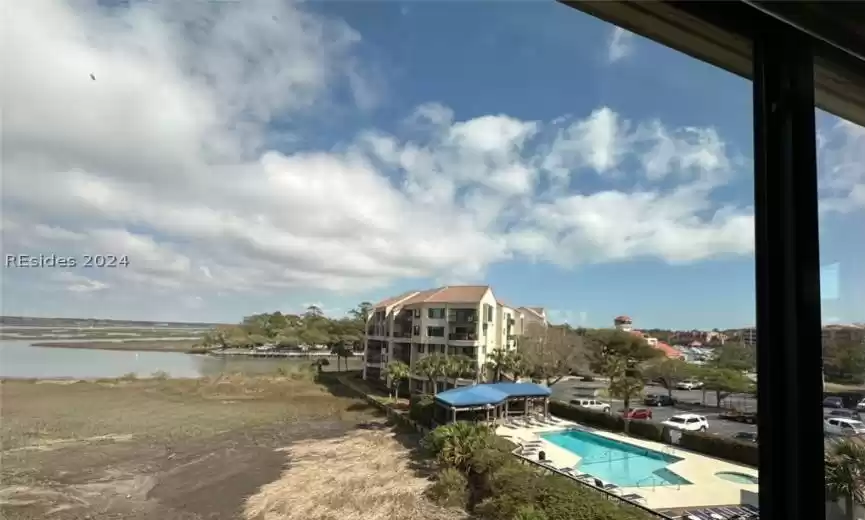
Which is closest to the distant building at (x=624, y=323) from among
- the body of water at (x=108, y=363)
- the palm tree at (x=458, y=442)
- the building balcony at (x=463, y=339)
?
the building balcony at (x=463, y=339)

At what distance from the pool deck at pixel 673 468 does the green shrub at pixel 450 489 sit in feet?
1.10

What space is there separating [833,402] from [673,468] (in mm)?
1919

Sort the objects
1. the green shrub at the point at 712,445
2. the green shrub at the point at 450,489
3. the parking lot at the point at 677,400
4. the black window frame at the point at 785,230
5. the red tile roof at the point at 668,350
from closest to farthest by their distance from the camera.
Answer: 1. the black window frame at the point at 785,230
2. the green shrub at the point at 712,445
3. the parking lot at the point at 677,400
4. the red tile roof at the point at 668,350
5. the green shrub at the point at 450,489

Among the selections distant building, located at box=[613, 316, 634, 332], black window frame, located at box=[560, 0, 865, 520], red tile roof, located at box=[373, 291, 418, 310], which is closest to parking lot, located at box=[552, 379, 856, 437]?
distant building, located at box=[613, 316, 634, 332]

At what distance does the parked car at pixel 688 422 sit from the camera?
1.94 m

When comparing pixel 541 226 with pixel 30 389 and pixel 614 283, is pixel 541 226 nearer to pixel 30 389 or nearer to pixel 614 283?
pixel 614 283

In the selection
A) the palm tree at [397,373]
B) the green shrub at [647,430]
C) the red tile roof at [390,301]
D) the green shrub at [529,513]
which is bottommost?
the green shrub at [529,513]

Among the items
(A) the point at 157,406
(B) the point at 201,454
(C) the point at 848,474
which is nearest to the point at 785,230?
(C) the point at 848,474

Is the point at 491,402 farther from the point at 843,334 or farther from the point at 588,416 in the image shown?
the point at 843,334

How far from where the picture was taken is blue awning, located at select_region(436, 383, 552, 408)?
2367mm

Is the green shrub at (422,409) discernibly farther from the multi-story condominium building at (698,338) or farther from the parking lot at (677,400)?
the multi-story condominium building at (698,338)

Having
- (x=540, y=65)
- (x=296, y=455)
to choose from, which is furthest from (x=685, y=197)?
(x=296, y=455)

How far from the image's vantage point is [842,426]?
25.3 inches

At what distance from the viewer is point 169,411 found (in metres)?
2.06
